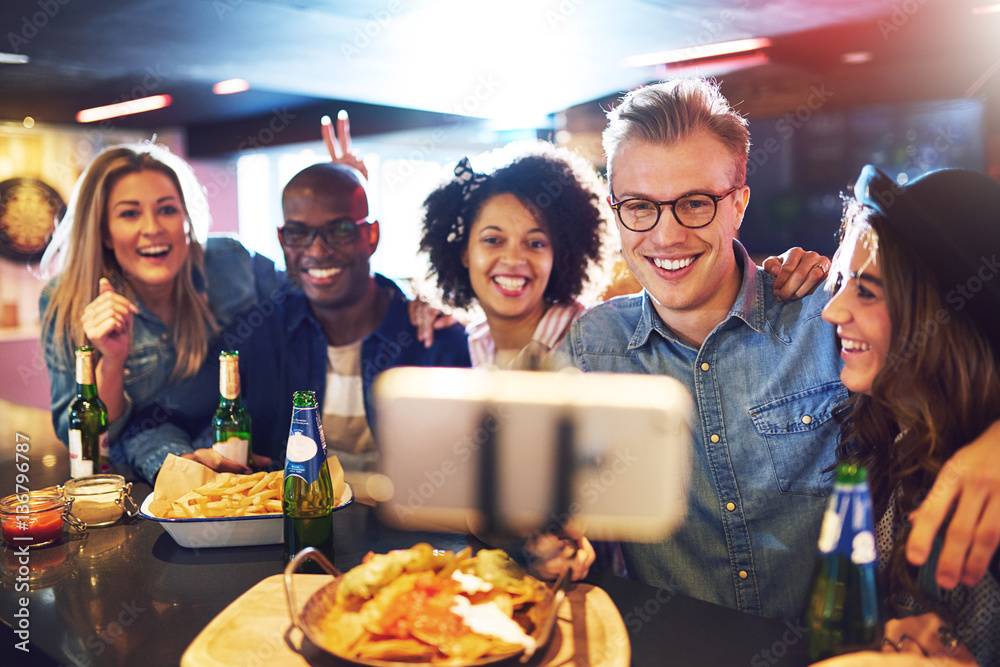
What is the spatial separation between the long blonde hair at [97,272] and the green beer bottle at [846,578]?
179 cm

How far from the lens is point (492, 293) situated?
74.0 inches

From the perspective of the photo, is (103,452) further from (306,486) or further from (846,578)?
(846,578)

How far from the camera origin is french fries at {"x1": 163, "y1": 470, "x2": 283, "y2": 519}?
4.28ft

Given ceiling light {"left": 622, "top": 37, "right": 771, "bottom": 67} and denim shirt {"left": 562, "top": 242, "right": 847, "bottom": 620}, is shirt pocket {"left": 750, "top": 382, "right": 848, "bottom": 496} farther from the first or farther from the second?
ceiling light {"left": 622, "top": 37, "right": 771, "bottom": 67}

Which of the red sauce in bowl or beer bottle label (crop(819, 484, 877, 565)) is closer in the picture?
beer bottle label (crop(819, 484, 877, 565))

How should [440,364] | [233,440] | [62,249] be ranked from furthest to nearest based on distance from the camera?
[62,249] < [440,364] < [233,440]

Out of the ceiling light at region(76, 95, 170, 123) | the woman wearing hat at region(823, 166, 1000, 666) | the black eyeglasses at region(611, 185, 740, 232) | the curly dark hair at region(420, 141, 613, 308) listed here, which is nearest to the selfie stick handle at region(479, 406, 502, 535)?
the curly dark hair at region(420, 141, 613, 308)

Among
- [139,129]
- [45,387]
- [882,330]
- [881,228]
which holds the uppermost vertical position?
[139,129]

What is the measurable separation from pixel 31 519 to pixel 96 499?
131mm

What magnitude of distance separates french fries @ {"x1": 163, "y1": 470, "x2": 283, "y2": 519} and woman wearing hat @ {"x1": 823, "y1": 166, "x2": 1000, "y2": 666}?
3.42 ft

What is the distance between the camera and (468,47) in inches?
152

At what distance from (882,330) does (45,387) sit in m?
6.47

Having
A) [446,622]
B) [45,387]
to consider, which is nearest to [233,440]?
[446,622]

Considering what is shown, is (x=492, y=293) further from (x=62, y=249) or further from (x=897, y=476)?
(x=62, y=249)
